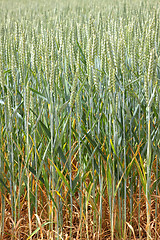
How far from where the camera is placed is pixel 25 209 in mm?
1459

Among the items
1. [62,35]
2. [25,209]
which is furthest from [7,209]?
[62,35]

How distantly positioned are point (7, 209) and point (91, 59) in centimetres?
88

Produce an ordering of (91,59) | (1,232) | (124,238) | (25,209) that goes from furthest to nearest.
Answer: (25,209), (1,232), (124,238), (91,59)

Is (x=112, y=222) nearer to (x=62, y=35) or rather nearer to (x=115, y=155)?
(x=115, y=155)

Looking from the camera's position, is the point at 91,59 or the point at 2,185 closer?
the point at 91,59

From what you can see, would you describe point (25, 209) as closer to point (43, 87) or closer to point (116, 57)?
point (43, 87)

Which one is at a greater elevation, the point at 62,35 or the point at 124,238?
the point at 62,35

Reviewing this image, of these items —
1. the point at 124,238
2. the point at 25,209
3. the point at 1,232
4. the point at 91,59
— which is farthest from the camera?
the point at 25,209

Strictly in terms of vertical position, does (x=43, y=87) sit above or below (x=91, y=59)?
below

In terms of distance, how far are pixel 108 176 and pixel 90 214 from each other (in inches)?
12.5

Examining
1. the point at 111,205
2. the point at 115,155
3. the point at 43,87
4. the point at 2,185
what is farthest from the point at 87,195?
the point at 43,87

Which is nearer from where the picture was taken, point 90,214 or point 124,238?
point 124,238

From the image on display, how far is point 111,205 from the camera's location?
1.22 metres

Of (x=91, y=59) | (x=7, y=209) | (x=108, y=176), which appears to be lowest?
(x=7, y=209)
